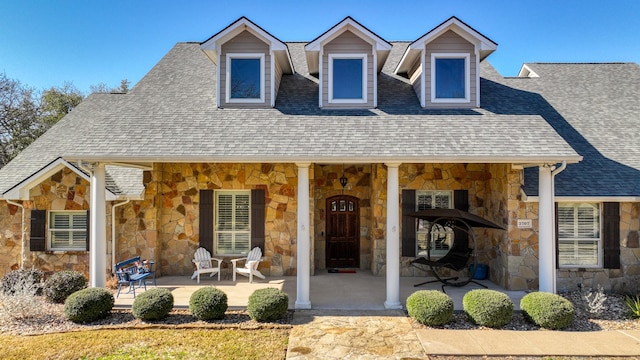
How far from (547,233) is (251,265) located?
7154mm

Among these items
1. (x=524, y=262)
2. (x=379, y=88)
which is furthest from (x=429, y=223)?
(x=379, y=88)

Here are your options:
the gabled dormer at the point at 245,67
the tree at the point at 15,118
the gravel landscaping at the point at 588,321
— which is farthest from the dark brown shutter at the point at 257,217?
the tree at the point at 15,118

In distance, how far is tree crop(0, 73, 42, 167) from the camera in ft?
73.1

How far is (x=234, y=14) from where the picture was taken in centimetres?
996

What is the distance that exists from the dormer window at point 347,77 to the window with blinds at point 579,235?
5.97 m

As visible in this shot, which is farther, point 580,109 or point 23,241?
point 580,109

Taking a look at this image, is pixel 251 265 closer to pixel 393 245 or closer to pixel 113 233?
pixel 113 233

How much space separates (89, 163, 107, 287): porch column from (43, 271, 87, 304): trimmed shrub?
436 millimetres

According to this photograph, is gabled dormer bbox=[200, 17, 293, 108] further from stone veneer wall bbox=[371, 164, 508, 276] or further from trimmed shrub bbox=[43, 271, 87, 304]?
trimmed shrub bbox=[43, 271, 87, 304]

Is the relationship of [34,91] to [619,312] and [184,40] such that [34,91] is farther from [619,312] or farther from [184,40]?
[619,312]

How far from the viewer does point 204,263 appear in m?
10.1

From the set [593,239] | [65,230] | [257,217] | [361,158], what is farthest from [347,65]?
[65,230]

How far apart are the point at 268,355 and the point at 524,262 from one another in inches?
270

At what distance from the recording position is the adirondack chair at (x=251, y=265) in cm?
987
